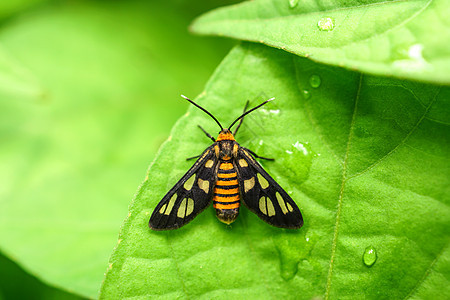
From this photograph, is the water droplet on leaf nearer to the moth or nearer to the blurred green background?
the moth

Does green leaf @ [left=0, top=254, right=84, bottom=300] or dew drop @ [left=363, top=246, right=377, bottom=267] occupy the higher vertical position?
green leaf @ [left=0, top=254, right=84, bottom=300]

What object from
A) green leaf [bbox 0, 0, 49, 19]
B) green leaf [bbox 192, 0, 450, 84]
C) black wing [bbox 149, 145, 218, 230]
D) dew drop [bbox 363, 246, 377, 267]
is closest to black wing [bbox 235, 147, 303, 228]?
black wing [bbox 149, 145, 218, 230]

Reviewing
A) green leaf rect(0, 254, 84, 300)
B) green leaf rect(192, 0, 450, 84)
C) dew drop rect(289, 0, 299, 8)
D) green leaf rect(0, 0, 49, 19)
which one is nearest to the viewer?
green leaf rect(192, 0, 450, 84)

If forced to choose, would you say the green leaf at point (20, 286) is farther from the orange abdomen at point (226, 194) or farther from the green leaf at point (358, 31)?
the green leaf at point (358, 31)

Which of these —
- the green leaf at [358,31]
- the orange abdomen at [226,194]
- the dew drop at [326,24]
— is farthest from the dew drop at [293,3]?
the orange abdomen at [226,194]

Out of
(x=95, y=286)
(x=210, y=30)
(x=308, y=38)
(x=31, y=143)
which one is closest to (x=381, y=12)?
(x=308, y=38)
